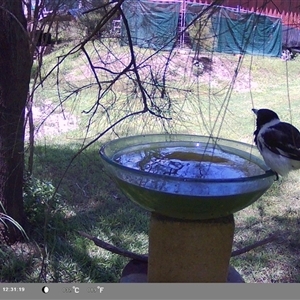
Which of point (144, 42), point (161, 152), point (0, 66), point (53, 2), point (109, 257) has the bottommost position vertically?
point (109, 257)

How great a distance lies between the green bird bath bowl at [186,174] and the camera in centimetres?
121

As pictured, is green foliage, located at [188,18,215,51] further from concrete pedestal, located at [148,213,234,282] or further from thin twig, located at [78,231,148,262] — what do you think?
thin twig, located at [78,231,148,262]

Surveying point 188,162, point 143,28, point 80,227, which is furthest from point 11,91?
point 188,162

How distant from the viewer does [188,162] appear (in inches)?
57.9

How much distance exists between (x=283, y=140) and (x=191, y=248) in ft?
1.58

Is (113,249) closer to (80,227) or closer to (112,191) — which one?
(80,227)

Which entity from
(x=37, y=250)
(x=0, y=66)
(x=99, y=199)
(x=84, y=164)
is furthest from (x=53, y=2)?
(x=84, y=164)

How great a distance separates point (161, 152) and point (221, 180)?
405 mm

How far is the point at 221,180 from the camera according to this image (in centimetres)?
118

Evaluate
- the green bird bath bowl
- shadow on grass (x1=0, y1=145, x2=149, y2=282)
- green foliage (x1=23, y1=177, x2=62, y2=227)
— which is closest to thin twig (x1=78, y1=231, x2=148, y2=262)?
shadow on grass (x1=0, y1=145, x2=149, y2=282)

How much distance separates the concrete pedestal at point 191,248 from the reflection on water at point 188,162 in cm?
14

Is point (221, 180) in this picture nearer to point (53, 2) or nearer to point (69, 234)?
point (53, 2)

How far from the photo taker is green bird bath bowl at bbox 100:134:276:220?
121cm

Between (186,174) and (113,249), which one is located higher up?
(186,174)
